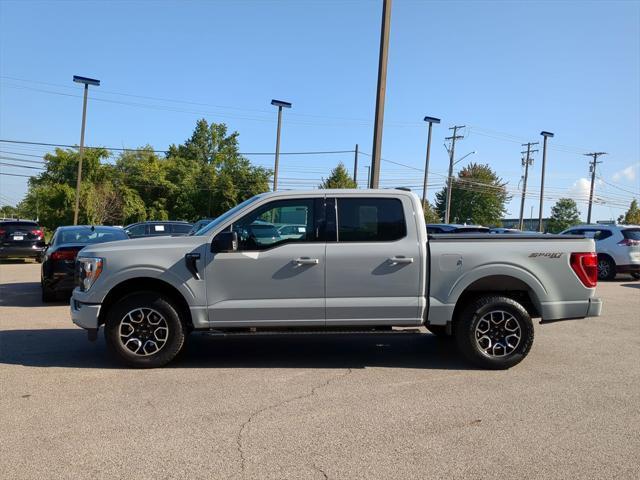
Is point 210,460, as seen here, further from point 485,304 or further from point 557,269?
point 557,269

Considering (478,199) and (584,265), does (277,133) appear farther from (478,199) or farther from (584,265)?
(478,199)

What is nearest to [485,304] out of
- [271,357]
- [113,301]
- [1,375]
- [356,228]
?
[356,228]

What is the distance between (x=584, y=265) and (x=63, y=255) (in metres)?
8.49

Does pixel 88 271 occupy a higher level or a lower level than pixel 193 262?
lower

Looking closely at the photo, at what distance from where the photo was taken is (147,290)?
18.7 ft

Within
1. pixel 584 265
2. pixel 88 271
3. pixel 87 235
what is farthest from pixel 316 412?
pixel 87 235

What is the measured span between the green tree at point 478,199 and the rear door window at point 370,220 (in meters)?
79.6

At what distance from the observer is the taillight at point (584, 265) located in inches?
229

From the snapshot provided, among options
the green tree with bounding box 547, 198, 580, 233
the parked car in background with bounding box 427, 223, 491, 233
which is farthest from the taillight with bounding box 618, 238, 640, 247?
the green tree with bounding box 547, 198, 580, 233

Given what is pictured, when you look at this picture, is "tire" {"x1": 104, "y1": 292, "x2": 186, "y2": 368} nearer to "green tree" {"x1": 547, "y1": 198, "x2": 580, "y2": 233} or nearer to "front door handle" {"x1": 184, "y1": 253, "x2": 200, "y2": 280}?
"front door handle" {"x1": 184, "y1": 253, "x2": 200, "y2": 280}

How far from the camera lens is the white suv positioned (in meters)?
15.7

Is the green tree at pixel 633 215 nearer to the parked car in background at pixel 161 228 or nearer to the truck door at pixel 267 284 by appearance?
the parked car in background at pixel 161 228

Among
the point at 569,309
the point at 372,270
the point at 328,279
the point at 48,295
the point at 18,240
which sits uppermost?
the point at 372,270

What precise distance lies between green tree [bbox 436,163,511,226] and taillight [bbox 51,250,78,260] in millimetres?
77602
